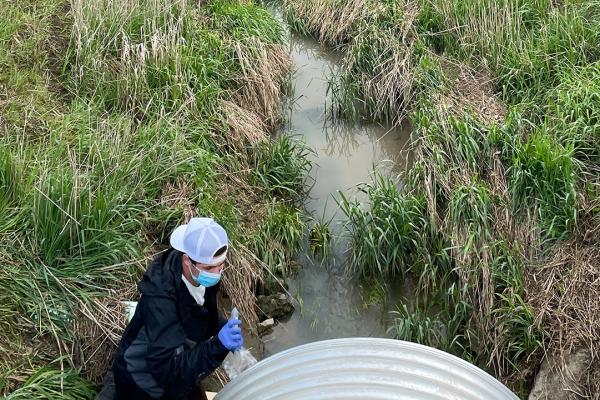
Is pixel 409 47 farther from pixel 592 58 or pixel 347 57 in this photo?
pixel 592 58

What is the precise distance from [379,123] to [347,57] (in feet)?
2.66

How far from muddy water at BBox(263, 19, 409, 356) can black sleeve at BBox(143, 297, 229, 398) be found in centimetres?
150

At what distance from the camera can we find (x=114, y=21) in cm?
561

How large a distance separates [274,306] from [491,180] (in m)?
1.74

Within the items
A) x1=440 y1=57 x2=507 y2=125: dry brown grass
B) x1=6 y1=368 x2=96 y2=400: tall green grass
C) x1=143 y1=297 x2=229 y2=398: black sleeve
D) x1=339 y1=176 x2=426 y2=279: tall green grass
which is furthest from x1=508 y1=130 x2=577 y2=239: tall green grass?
x1=6 y1=368 x2=96 y2=400: tall green grass

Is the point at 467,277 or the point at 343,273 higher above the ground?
the point at 467,277

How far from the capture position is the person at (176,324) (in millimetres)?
2889

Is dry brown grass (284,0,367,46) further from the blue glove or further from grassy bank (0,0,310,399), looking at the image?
the blue glove

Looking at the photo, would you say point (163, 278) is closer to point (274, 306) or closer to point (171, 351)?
point (171, 351)

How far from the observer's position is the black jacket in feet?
9.45

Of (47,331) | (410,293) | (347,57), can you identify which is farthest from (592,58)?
(47,331)

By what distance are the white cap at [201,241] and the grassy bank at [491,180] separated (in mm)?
1788

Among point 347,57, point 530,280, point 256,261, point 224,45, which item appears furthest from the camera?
point 347,57

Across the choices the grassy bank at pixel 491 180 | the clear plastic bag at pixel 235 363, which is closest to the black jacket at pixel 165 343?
the clear plastic bag at pixel 235 363
